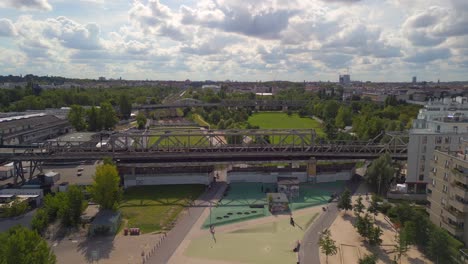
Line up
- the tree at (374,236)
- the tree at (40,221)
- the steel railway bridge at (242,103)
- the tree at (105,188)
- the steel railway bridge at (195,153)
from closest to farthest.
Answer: the tree at (374,236), the tree at (40,221), the tree at (105,188), the steel railway bridge at (195,153), the steel railway bridge at (242,103)

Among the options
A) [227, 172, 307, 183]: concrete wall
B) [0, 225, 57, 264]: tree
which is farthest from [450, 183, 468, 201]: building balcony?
[0, 225, 57, 264]: tree

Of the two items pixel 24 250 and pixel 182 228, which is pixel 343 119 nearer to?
pixel 182 228

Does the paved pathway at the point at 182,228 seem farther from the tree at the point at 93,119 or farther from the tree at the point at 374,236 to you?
the tree at the point at 93,119

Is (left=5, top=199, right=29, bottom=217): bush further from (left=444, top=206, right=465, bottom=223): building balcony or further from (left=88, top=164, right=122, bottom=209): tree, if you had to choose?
(left=444, top=206, right=465, bottom=223): building balcony

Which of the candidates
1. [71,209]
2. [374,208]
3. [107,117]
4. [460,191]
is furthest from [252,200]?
[107,117]

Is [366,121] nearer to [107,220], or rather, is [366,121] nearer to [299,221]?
[299,221]

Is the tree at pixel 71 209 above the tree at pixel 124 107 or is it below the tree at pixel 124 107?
below

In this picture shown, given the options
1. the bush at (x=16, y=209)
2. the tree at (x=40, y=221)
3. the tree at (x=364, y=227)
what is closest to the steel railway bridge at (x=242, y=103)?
the bush at (x=16, y=209)
